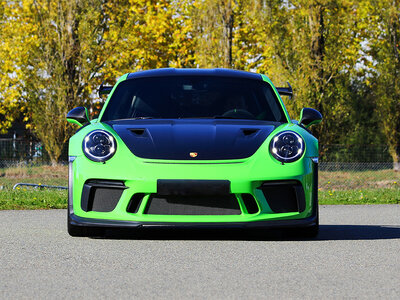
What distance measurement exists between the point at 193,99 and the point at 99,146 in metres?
1.34

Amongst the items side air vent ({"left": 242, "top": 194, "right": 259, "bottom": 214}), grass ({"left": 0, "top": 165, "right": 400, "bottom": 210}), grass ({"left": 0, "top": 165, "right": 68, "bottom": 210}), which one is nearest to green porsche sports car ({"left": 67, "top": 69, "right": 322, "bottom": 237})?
side air vent ({"left": 242, "top": 194, "right": 259, "bottom": 214})

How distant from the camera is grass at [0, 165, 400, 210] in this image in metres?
12.2

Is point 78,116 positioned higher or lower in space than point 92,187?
higher

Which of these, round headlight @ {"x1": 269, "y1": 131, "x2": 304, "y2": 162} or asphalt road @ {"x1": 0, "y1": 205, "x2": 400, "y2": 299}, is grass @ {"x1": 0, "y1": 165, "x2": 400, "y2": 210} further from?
round headlight @ {"x1": 269, "y1": 131, "x2": 304, "y2": 162}

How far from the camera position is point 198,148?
6449 millimetres

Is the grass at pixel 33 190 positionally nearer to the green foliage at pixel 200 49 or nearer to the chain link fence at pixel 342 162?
the chain link fence at pixel 342 162

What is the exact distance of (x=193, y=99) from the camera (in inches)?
298

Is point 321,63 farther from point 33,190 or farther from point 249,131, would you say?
point 249,131

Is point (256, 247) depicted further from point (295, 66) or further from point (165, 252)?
point (295, 66)

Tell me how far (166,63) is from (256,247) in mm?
30600

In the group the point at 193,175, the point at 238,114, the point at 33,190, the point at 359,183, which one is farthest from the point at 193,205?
the point at 359,183

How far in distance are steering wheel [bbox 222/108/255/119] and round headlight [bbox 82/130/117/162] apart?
4.26 feet

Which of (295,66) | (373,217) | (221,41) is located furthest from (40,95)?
(373,217)

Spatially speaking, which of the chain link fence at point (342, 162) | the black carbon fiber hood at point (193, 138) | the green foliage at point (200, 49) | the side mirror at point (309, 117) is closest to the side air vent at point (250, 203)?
the black carbon fiber hood at point (193, 138)
